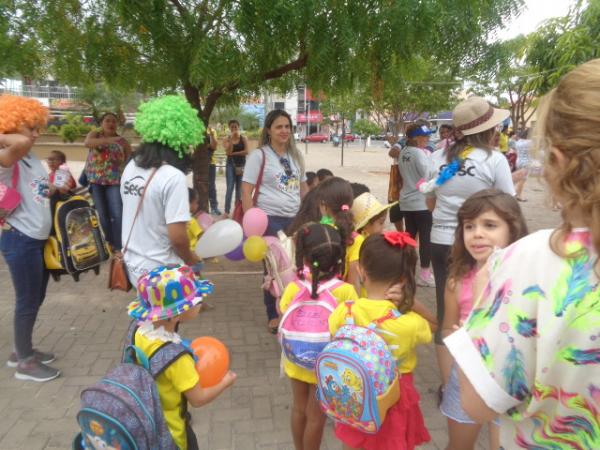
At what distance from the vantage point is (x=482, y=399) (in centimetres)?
101

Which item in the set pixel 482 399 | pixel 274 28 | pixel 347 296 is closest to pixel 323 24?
pixel 274 28

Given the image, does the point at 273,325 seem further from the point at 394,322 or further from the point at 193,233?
the point at 394,322

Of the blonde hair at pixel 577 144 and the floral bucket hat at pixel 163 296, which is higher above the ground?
the blonde hair at pixel 577 144

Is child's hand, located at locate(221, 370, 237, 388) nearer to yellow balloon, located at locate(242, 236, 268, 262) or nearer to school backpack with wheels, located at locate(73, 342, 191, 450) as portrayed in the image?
school backpack with wheels, located at locate(73, 342, 191, 450)

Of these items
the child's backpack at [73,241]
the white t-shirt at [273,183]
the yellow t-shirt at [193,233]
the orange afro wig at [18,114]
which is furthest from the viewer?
the white t-shirt at [273,183]

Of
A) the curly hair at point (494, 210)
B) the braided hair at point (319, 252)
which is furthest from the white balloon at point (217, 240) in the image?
the curly hair at point (494, 210)

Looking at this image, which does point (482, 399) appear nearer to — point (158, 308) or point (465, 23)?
point (158, 308)

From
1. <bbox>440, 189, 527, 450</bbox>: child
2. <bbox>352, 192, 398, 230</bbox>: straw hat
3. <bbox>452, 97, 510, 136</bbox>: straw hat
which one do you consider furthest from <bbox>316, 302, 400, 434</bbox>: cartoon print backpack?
<bbox>452, 97, 510, 136</bbox>: straw hat

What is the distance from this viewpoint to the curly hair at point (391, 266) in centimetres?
205

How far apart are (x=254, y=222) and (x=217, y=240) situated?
314 millimetres

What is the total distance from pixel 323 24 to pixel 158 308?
96.5 inches

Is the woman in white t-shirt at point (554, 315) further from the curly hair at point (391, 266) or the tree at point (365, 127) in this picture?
the tree at point (365, 127)

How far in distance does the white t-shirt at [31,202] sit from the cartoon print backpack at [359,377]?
7.47 ft

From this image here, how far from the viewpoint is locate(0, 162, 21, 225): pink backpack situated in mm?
2881
